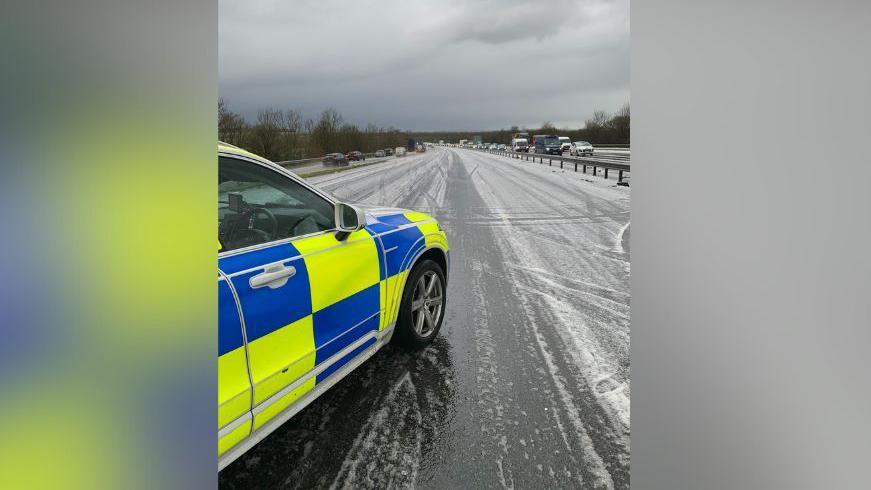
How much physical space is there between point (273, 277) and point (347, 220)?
2.37 feet

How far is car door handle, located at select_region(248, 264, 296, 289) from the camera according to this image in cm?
200

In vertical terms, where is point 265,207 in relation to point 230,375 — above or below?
above

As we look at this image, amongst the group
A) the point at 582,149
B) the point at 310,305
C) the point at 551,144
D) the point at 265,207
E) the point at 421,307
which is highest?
the point at 551,144

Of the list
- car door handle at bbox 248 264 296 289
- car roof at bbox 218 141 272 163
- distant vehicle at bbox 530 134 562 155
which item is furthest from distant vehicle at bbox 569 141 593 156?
car door handle at bbox 248 264 296 289

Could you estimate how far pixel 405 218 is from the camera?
358 centimetres

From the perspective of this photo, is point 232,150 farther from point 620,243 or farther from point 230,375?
point 620,243

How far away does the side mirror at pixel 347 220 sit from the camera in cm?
267

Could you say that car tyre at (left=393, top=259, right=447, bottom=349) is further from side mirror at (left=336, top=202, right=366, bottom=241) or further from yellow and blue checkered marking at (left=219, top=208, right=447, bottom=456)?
side mirror at (left=336, top=202, right=366, bottom=241)

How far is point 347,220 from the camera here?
274 cm

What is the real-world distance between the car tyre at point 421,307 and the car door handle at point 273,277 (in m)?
1.23

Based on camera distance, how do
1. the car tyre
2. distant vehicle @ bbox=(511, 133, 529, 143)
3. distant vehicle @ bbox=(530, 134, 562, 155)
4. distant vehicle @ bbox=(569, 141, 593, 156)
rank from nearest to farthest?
the car tyre → distant vehicle @ bbox=(569, 141, 593, 156) → distant vehicle @ bbox=(530, 134, 562, 155) → distant vehicle @ bbox=(511, 133, 529, 143)
